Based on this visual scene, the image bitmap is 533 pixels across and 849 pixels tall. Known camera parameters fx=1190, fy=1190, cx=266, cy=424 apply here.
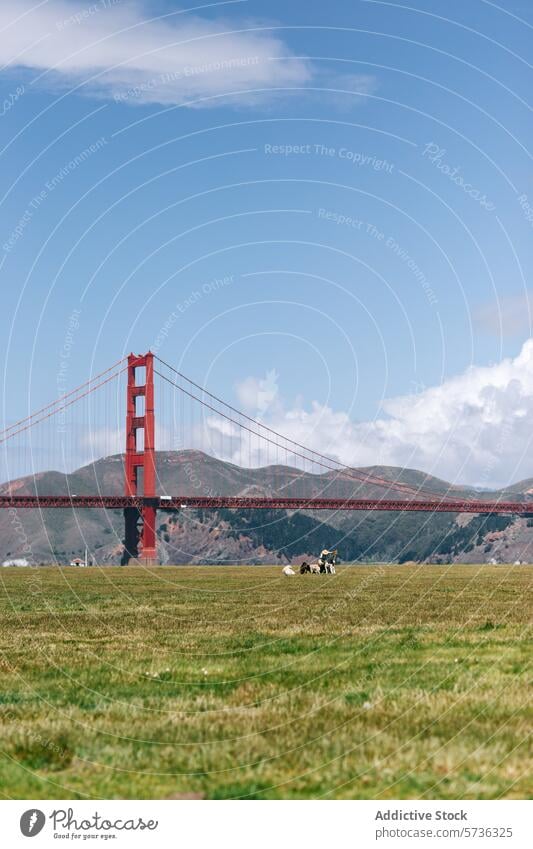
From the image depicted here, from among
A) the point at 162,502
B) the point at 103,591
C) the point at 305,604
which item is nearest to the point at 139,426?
the point at 162,502
